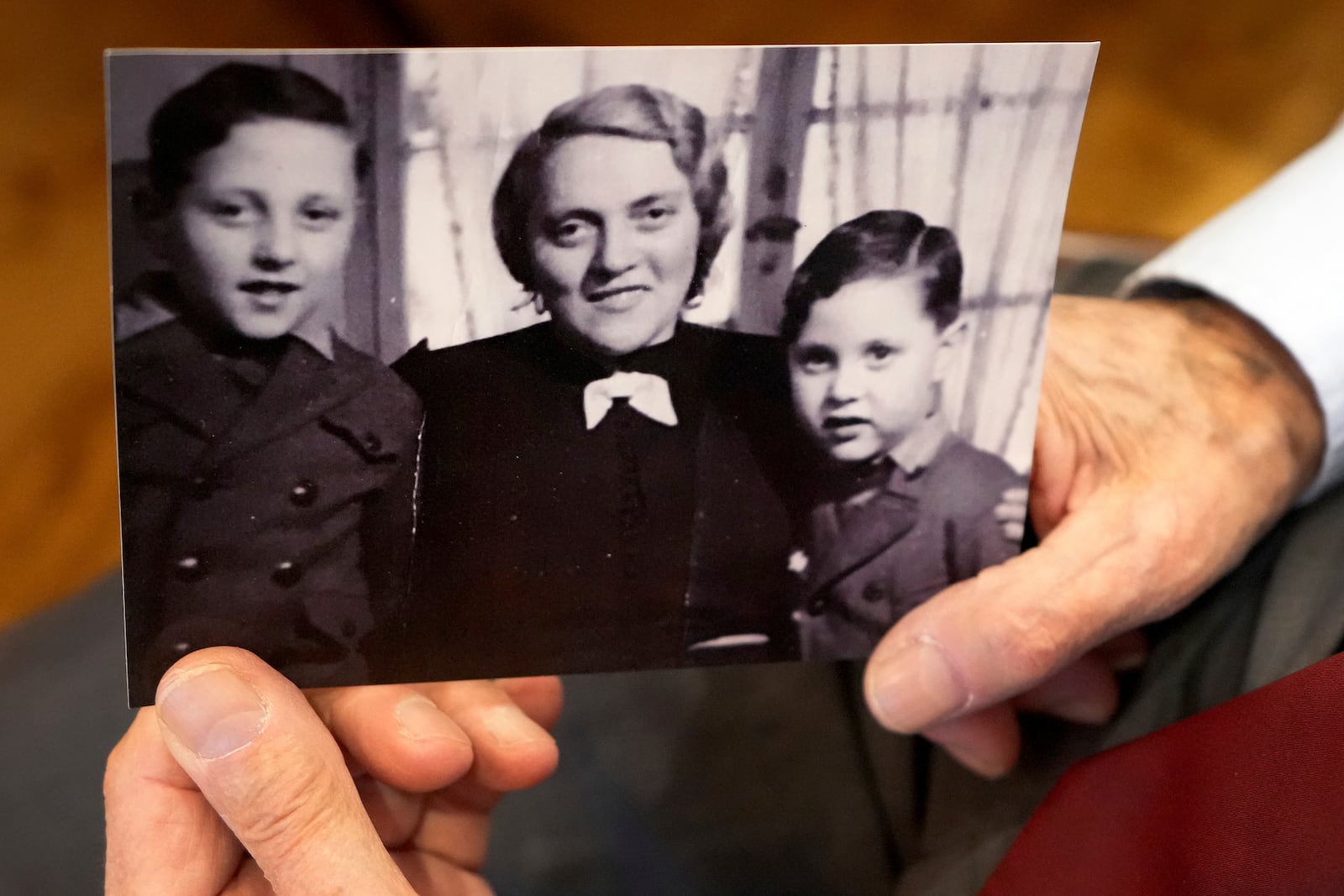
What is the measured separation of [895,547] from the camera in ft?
1.60

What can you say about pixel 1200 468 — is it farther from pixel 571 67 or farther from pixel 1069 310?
pixel 571 67

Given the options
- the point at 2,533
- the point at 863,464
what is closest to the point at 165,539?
the point at 863,464

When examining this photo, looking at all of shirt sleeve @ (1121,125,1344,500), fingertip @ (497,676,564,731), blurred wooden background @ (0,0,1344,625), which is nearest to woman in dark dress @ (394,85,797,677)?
fingertip @ (497,676,564,731)

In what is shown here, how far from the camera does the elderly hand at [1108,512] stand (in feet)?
1.59

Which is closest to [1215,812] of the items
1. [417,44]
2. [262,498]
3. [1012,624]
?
[1012,624]

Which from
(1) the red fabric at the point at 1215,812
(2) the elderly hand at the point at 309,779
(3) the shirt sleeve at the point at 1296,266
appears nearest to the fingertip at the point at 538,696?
(2) the elderly hand at the point at 309,779

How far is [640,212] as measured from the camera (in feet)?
1.33

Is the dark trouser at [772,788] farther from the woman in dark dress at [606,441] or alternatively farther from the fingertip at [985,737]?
the woman in dark dress at [606,441]

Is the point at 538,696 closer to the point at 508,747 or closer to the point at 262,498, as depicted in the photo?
the point at 508,747

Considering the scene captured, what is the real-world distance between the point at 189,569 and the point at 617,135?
26 cm

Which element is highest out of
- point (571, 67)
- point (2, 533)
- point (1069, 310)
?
point (571, 67)

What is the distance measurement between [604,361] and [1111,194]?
94 centimetres

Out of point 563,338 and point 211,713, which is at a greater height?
point 563,338

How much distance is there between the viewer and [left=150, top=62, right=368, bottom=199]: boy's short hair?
36 cm
